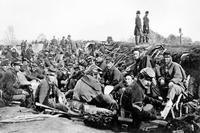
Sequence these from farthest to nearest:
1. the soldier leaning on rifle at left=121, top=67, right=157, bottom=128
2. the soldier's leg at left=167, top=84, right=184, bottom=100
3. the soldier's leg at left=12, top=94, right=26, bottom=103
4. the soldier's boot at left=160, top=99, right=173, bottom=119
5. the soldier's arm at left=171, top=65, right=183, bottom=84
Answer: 1. the soldier's leg at left=12, top=94, right=26, bottom=103
2. the soldier's arm at left=171, top=65, right=183, bottom=84
3. the soldier's leg at left=167, top=84, right=184, bottom=100
4. the soldier's boot at left=160, top=99, right=173, bottom=119
5. the soldier leaning on rifle at left=121, top=67, right=157, bottom=128

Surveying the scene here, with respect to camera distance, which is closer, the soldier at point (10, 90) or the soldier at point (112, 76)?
the soldier at point (10, 90)

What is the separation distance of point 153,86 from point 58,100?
307 cm

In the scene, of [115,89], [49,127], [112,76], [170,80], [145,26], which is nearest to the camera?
[49,127]

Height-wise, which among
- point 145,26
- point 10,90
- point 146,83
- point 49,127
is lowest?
point 49,127

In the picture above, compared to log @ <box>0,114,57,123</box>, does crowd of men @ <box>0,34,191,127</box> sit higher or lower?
higher

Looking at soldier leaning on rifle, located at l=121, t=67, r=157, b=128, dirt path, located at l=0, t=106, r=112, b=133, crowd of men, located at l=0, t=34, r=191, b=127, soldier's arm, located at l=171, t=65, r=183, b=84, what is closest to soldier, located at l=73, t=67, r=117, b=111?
crowd of men, located at l=0, t=34, r=191, b=127

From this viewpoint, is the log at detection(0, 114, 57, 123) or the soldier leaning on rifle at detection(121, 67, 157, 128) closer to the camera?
the soldier leaning on rifle at detection(121, 67, 157, 128)

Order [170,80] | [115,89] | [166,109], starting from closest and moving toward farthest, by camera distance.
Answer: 1. [166,109]
2. [170,80]
3. [115,89]

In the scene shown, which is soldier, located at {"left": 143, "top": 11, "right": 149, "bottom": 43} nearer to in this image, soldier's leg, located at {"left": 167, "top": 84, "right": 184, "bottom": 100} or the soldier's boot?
soldier's leg, located at {"left": 167, "top": 84, "right": 184, "bottom": 100}

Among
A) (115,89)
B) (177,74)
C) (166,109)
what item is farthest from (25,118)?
(177,74)

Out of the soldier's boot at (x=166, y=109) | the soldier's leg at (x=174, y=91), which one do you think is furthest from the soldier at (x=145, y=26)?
the soldier's boot at (x=166, y=109)

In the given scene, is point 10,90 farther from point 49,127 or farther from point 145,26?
point 145,26

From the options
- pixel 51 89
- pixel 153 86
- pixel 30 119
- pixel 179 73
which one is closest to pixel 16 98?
pixel 51 89

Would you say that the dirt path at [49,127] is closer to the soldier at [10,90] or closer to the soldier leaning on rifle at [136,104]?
the soldier leaning on rifle at [136,104]
